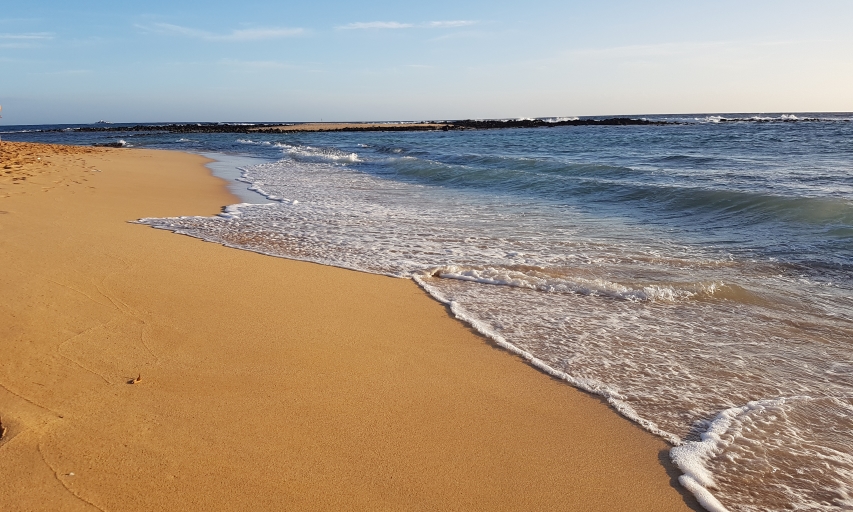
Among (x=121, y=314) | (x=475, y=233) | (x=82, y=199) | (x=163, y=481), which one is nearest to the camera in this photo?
(x=163, y=481)

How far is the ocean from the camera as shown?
2984mm

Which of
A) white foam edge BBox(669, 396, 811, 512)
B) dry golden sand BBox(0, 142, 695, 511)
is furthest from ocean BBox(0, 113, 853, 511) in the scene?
dry golden sand BBox(0, 142, 695, 511)

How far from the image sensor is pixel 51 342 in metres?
3.55

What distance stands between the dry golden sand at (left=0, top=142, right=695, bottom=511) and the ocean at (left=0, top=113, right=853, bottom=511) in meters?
0.37

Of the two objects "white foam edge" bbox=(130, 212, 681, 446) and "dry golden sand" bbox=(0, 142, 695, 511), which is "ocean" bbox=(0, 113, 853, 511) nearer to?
"white foam edge" bbox=(130, 212, 681, 446)

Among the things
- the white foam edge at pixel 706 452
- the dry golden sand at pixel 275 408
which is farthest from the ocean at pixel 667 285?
the dry golden sand at pixel 275 408

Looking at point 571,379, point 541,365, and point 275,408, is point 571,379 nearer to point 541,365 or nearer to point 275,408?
point 541,365

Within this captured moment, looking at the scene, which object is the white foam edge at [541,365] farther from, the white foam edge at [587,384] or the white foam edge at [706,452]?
the white foam edge at [706,452]

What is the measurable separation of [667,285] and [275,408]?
408 centimetres

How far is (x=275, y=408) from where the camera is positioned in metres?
3.07

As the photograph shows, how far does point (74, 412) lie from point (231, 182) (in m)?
12.8

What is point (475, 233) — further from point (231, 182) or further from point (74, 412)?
point (231, 182)

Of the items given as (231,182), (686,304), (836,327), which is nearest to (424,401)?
(686,304)

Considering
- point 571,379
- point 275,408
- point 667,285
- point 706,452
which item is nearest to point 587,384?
point 571,379
